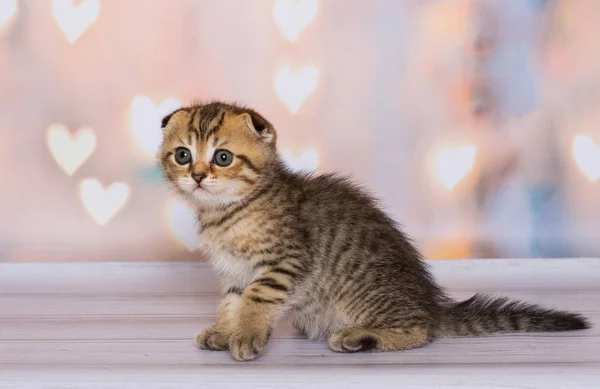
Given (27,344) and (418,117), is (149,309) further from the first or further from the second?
(418,117)

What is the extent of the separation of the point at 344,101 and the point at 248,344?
4.04 feet

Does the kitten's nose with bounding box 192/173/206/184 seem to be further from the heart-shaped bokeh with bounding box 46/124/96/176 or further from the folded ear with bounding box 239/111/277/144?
the heart-shaped bokeh with bounding box 46/124/96/176

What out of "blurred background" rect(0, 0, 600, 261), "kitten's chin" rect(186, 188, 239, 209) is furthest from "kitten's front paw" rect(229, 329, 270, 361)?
"blurred background" rect(0, 0, 600, 261)

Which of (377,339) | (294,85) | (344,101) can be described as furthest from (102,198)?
(377,339)

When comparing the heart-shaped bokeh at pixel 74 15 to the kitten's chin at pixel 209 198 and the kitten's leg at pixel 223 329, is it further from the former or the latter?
the kitten's leg at pixel 223 329

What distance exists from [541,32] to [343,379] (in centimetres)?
160

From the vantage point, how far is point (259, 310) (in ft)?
6.17

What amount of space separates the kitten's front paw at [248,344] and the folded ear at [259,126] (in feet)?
1.51

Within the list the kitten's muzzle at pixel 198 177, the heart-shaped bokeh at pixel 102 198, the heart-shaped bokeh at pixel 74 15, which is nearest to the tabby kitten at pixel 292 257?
the kitten's muzzle at pixel 198 177

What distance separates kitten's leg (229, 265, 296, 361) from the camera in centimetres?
184

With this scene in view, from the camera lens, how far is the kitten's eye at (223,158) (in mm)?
1920

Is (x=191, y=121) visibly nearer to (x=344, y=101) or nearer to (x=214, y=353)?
(x=214, y=353)

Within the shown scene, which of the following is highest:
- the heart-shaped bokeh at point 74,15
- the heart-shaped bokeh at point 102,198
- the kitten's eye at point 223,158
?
the heart-shaped bokeh at point 74,15

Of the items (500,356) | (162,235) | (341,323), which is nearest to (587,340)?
(500,356)
